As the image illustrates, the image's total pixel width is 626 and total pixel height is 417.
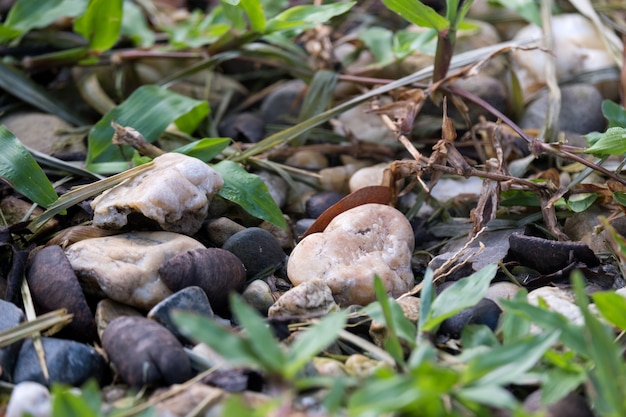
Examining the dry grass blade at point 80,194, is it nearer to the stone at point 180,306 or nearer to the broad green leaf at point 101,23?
the stone at point 180,306

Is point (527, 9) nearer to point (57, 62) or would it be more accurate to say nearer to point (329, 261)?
point (329, 261)

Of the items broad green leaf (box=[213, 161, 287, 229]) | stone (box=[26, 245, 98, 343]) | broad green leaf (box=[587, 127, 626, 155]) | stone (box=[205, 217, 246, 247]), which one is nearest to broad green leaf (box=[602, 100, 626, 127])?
broad green leaf (box=[587, 127, 626, 155])

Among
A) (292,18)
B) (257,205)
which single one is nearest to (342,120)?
(292,18)

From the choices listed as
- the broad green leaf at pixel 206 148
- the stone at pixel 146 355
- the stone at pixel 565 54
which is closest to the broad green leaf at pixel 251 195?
the broad green leaf at pixel 206 148

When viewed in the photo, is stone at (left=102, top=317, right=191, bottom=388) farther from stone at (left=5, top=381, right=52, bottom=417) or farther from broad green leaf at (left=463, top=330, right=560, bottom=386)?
broad green leaf at (left=463, top=330, right=560, bottom=386)

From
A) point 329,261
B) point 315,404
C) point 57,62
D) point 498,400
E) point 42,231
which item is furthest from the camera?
point 57,62
